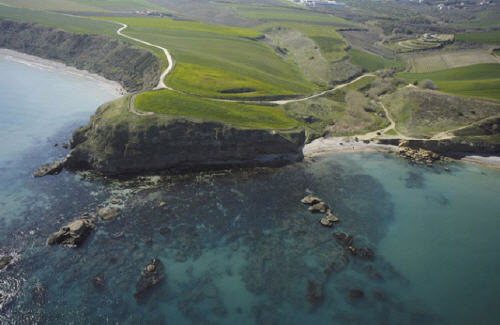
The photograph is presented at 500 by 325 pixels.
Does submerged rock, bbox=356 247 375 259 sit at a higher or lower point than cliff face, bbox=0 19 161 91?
lower

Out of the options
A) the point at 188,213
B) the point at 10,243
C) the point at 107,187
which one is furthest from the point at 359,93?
the point at 10,243

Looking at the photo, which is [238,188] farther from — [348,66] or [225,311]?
[348,66]

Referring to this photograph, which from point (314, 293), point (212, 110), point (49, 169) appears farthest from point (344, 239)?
point (49, 169)

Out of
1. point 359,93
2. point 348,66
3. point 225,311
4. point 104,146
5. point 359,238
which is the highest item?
point 348,66

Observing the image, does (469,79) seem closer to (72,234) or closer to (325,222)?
(325,222)

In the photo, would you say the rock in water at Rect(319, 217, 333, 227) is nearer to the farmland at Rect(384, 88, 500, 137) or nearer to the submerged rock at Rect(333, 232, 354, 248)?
the submerged rock at Rect(333, 232, 354, 248)

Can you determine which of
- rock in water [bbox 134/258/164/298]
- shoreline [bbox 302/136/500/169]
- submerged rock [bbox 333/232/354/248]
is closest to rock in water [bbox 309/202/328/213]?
submerged rock [bbox 333/232/354/248]
